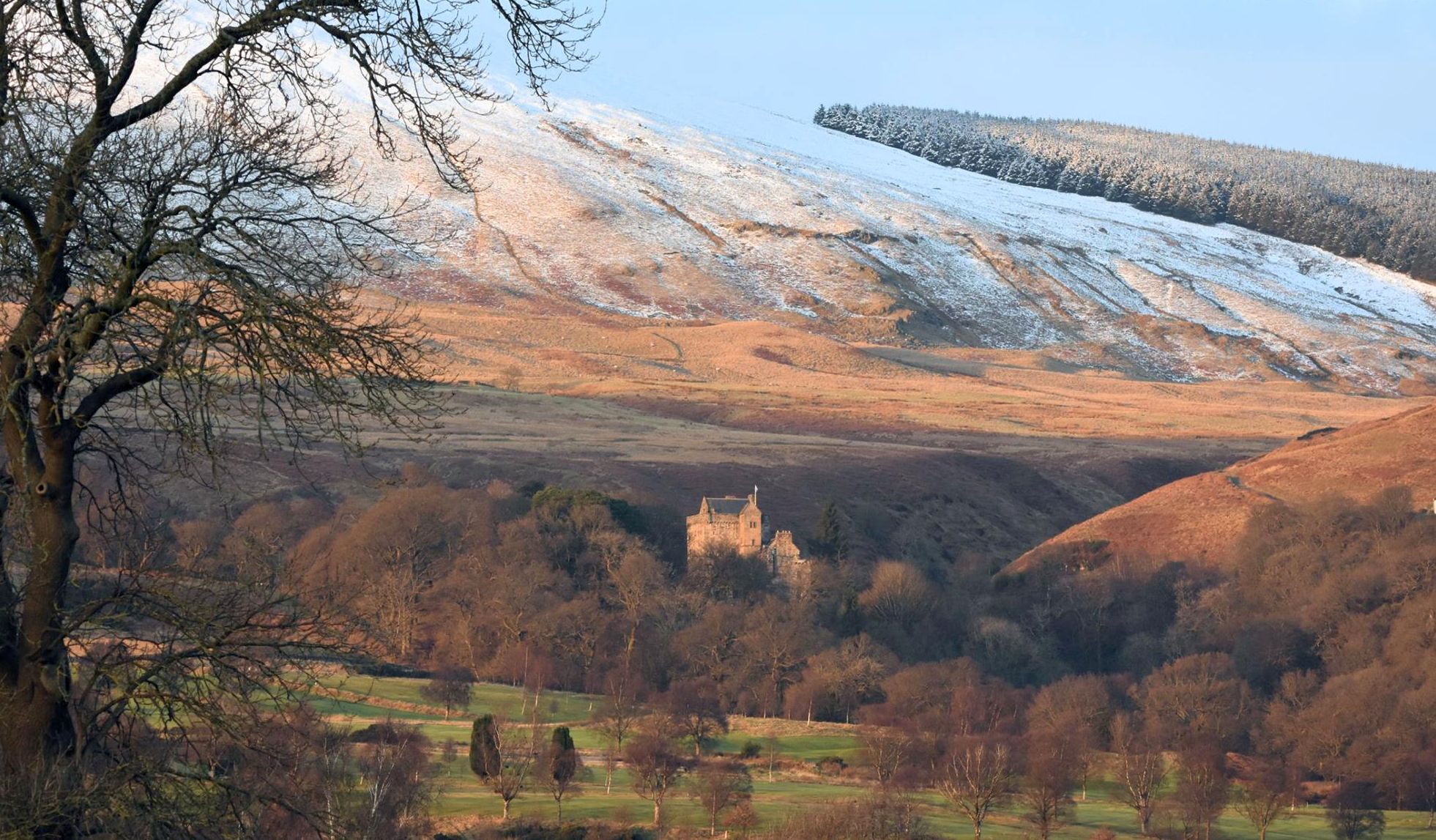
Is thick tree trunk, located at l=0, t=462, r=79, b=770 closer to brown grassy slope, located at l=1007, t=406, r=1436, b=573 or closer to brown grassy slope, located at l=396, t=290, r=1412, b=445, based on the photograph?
brown grassy slope, located at l=1007, t=406, r=1436, b=573

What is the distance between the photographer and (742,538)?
74.2 metres

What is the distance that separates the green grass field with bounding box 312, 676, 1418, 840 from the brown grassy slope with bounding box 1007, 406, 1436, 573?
1115 inches

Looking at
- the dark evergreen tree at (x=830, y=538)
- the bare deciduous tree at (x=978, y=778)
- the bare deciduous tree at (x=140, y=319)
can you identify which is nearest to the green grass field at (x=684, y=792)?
the bare deciduous tree at (x=978, y=778)

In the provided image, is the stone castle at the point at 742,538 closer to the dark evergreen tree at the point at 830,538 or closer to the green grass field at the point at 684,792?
the dark evergreen tree at the point at 830,538

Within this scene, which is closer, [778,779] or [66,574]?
[66,574]

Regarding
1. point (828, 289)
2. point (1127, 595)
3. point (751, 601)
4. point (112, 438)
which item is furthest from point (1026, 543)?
point (828, 289)

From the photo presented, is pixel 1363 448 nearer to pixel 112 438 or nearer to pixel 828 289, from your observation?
pixel 112 438

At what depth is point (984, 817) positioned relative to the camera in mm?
45531

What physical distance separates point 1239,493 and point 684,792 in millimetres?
47877

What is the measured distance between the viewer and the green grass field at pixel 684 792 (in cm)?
4200

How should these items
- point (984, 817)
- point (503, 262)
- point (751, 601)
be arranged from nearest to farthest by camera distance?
1. point (984, 817)
2. point (751, 601)
3. point (503, 262)

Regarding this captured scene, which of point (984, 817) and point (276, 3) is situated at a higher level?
point (276, 3)

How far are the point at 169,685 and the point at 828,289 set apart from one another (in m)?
194

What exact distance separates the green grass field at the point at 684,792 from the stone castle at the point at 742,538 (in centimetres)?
1766
